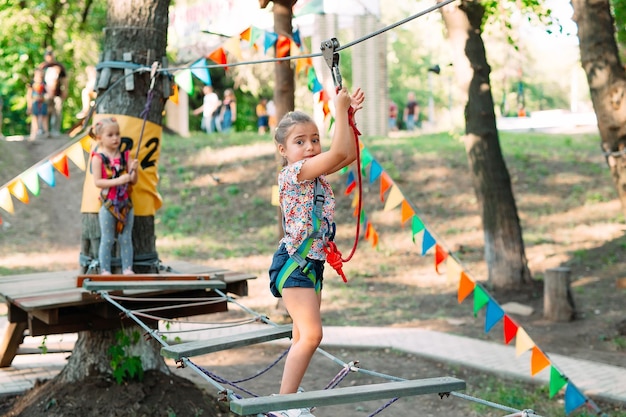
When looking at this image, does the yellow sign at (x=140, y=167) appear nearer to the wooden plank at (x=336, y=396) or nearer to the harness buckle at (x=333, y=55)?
the harness buckle at (x=333, y=55)

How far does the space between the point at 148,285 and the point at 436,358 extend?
3713mm

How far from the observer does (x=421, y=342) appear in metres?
8.90

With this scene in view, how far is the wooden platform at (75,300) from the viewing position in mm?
5375

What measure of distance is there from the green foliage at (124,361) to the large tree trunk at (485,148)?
6251 mm

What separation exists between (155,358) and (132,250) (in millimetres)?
868

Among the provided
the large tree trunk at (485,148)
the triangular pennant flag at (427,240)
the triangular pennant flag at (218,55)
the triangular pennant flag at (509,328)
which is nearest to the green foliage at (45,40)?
the large tree trunk at (485,148)

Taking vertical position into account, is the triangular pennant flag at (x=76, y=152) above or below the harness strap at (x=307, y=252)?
above

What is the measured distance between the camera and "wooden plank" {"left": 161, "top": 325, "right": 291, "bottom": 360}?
395 cm

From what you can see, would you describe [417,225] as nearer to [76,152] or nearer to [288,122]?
[76,152]

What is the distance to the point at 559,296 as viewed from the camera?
386 inches

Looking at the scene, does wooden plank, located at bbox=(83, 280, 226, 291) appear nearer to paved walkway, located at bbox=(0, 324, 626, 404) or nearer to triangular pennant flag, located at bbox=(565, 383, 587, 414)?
paved walkway, located at bbox=(0, 324, 626, 404)

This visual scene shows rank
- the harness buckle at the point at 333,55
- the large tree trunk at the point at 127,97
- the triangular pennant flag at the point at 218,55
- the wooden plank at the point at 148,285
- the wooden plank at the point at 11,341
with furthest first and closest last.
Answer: the triangular pennant flag at the point at 218,55 → the wooden plank at the point at 11,341 → the large tree trunk at the point at 127,97 → the wooden plank at the point at 148,285 → the harness buckle at the point at 333,55

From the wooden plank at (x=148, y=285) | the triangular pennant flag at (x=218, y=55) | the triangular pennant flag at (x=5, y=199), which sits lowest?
the wooden plank at (x=148, y=285)

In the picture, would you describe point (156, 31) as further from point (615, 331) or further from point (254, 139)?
point (254, 139)
